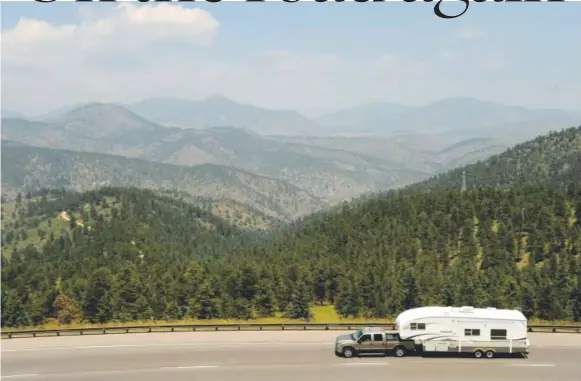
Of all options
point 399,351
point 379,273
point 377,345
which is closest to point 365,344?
point 377,345

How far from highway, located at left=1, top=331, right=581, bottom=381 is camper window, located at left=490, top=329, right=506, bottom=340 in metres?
1.45

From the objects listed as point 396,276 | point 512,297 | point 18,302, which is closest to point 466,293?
point 512,297

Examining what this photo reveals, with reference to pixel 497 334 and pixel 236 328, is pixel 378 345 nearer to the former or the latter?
pixel 497 334

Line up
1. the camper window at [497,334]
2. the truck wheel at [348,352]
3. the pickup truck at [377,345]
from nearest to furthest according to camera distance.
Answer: the camper window at [497,334] → the pickup truck at [377,345] → the truck wheel at [348,352]

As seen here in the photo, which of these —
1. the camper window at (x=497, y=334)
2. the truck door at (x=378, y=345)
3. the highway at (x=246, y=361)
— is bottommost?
the highway at (x=246, y=361)

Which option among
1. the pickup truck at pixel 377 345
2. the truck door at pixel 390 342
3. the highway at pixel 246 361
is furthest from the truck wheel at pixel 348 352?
the truck door at pixel 390 342

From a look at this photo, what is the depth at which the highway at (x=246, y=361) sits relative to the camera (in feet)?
114

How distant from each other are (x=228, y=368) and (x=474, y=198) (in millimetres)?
137258

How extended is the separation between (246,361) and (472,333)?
15.1 m

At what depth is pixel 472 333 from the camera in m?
36.9

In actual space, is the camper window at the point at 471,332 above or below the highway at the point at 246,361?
above

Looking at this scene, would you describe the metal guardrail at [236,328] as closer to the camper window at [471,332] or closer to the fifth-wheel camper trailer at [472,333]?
the fifth-wheel camper trailer at [472,333]

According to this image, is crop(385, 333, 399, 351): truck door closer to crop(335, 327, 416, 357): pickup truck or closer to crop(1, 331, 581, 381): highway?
crop(335, 327, 416, 357): pickup truck

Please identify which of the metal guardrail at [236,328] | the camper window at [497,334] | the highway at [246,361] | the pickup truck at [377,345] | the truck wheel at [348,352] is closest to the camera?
the highway at [246,361]
